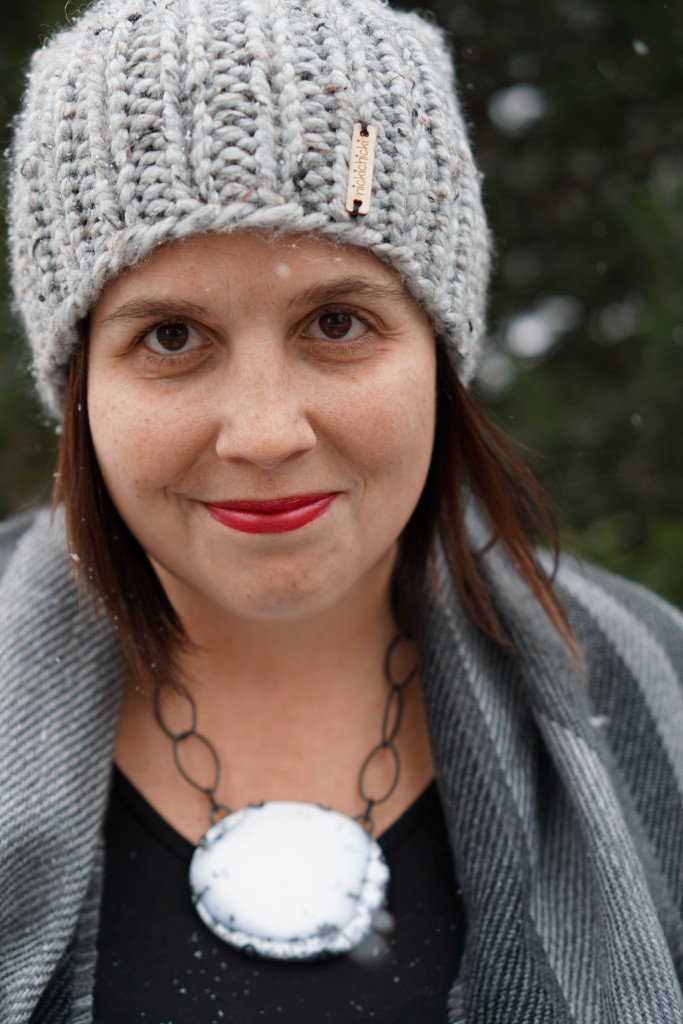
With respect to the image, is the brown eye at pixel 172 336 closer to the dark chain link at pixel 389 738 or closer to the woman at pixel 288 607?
the woman at pixel 288 607

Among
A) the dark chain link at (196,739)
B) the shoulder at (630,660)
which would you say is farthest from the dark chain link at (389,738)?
the shoulder at (630,660)

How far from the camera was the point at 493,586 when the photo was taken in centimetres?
179

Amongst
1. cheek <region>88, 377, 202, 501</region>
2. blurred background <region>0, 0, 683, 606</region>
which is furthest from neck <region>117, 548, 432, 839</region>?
blurred background <region>0, 0, 683, 606</region>

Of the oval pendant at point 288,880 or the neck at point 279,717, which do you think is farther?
the neck at point 279,717

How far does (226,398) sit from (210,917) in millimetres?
798

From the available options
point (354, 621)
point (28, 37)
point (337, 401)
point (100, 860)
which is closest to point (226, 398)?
point (337, 401)

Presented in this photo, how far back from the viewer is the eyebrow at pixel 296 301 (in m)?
1.29

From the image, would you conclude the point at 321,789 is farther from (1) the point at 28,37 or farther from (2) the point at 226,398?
(1) the point at 28,37

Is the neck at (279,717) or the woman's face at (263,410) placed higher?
the woman's face at (263,410)

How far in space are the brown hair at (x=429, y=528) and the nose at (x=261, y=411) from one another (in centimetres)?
32

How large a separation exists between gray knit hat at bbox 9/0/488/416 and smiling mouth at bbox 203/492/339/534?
0.36m

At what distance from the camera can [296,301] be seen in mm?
1292

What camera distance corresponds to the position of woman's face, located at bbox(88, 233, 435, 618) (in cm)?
128

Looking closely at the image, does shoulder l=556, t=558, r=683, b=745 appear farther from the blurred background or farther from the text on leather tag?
the text on leather tag
